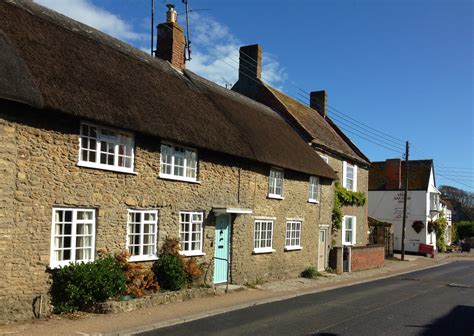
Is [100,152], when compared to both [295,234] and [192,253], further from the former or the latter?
[295,234]

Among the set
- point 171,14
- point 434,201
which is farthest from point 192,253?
point 434,201

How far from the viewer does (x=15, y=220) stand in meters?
10.5

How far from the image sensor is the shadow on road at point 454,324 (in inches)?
425

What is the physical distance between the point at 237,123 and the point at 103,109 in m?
7.44

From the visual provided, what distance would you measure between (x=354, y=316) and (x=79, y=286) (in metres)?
6.78

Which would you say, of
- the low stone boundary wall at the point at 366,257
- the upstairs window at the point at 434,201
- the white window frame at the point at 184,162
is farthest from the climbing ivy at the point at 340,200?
the upstairs window at the point at 434,201

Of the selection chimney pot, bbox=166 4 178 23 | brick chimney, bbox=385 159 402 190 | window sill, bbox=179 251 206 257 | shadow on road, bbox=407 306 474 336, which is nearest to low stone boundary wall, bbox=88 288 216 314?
window sill, bbox=179 251 206 257

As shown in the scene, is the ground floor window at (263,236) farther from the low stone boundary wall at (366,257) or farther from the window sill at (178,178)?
the low stone boundary wall at (366,257)

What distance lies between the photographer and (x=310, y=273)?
21.6 meters

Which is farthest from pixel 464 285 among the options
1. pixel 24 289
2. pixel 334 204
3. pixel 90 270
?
pixel 24 289

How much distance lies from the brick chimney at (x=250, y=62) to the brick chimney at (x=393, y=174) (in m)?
21.0

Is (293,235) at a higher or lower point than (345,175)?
lower

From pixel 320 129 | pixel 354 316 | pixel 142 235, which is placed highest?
pixel 320 129

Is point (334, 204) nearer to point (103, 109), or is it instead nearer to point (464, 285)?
point (464, 285)
